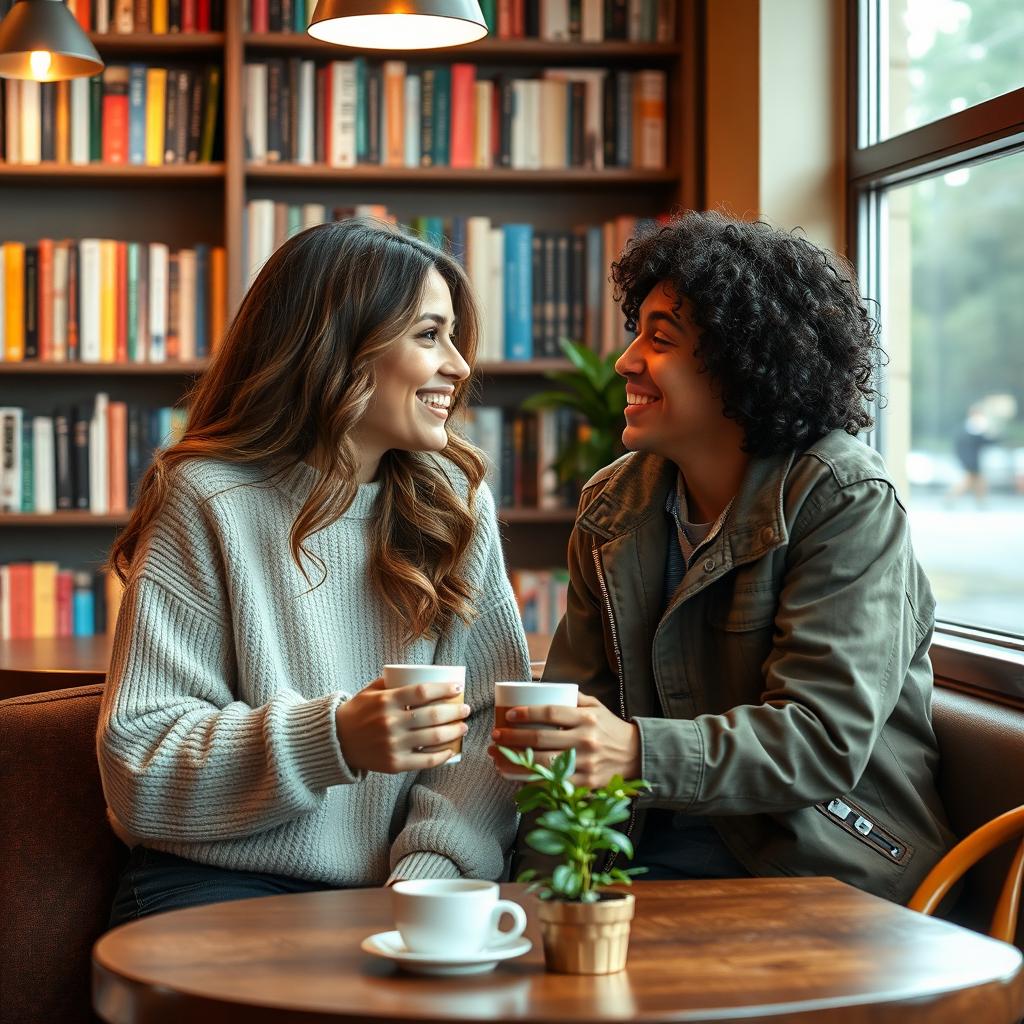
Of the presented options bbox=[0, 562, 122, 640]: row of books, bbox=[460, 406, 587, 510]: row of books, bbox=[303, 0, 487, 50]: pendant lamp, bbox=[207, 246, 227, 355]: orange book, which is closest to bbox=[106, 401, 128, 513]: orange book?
bbox=[0, 562, 122, 640]: row of books

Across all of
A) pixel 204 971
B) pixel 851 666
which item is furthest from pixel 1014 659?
pixel 204 971

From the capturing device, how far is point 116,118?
3.96 meters

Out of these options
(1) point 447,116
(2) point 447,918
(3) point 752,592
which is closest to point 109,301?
(1) point 447,116

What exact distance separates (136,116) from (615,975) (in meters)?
3.38

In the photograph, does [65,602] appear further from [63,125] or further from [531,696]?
[531,696]

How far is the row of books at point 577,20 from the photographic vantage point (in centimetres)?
402

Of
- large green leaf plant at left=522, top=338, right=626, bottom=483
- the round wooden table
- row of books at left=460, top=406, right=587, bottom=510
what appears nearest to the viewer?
the round wooden table

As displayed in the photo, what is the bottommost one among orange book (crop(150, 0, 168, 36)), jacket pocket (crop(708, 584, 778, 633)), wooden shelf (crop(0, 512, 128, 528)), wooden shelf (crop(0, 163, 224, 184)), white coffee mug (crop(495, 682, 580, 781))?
white coffee mug (crop(495, 682, 580, 781))

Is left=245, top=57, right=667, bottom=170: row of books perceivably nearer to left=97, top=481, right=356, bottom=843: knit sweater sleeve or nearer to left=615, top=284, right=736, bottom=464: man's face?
left=615, top=284, right=736, bottom=464: man's face

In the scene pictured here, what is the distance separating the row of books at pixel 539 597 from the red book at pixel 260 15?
66.5 inches

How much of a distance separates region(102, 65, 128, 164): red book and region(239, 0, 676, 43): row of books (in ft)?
1.29

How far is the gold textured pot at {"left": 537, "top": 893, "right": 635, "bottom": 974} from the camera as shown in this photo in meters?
1.16

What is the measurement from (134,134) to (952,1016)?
11.5 feet

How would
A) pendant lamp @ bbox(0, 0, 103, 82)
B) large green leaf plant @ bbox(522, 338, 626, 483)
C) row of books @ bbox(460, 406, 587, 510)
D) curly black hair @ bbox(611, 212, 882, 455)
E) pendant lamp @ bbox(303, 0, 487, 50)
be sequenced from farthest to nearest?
row of books @ bbox(460, 406, 587, 510)
large green leaf plant @ bbox(522, 338, 626, 483)
pendant lamp @ bbox(0, 0, 103, 82)
pendant lamp @ bbox(303, 0, 487, 50)
curly black hair @ bbox(611, 212, 882, 455)
